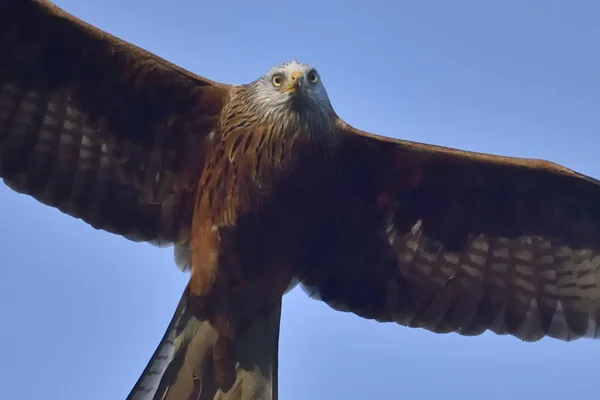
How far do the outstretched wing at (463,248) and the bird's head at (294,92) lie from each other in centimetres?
68

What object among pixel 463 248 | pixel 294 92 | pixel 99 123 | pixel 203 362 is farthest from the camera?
pixel 463 248

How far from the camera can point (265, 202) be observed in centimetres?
1022

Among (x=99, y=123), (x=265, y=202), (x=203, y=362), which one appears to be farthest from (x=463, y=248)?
(x=99, y=123)

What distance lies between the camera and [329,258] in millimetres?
11117

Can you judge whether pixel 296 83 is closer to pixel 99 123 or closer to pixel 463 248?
pixel 99 123

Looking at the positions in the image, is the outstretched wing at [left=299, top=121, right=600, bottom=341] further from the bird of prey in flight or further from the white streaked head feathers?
the white streaked head feathers

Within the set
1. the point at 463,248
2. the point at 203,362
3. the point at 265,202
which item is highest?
the point at 463,248

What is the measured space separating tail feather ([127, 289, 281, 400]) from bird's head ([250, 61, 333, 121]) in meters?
1.66

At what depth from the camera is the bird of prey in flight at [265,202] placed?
33.7 ft

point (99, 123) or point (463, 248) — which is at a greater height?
point (99, 123)

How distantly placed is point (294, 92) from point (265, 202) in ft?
2.80

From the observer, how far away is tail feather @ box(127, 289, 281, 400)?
1055 centimetres

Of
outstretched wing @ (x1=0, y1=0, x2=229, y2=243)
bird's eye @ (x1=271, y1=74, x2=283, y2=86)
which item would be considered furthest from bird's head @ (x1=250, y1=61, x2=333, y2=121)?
outstretched wing @ (x1=0, y1=0, x2=229, y2=243)

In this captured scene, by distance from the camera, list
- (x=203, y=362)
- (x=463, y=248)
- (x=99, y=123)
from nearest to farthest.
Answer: (x=203, y=362), (x=99, y=123), (x=463, y=248)
